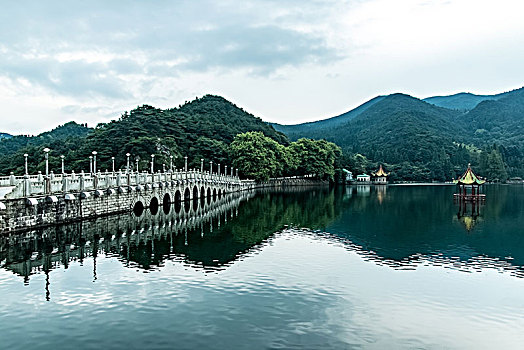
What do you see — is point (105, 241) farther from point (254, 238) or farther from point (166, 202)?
point (166, 202)

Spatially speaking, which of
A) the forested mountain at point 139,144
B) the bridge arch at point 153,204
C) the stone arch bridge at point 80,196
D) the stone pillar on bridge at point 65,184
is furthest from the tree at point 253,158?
the stone pillar on bridge at point 65,184

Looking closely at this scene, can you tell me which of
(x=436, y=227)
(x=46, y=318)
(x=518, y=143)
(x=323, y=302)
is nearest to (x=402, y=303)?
(x=323, y=302)

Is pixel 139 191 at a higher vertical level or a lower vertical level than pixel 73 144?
lower

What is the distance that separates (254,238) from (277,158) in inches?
2426

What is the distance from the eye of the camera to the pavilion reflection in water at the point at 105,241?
22.6 meters

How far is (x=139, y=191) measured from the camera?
42500mm

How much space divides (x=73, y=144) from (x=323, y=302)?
80.5 metres

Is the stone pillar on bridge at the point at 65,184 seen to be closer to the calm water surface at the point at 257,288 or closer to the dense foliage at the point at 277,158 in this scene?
the calm water surface at the point at 257,288

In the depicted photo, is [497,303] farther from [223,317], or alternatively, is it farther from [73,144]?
[73,144]

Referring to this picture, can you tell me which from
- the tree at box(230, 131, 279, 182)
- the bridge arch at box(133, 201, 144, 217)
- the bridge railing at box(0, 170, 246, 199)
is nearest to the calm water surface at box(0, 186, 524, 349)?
the bridge railing at box(0, 170, 246, 199)

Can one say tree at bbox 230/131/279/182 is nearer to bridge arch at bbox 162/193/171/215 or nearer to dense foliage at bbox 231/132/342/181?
dense foliage at bbox 231/132/342/181

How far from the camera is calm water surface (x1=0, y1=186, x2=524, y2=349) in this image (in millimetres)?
14203

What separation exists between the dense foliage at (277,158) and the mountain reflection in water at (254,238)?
35.2 metres

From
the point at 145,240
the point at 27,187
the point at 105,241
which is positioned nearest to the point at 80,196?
the point at 27,187
